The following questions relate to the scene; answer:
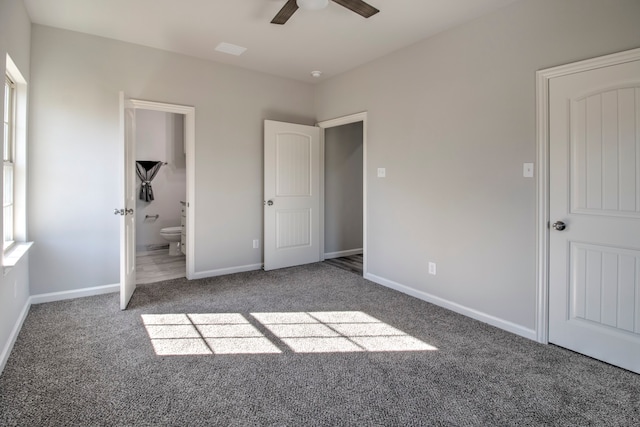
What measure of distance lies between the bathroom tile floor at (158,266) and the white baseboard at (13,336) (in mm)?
1110

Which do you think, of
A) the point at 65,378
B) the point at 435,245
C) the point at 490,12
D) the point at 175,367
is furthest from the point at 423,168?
the point at 65,378

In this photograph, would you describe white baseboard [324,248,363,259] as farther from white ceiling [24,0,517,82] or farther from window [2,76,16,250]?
window [2,76,16,250]

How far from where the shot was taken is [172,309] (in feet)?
10.5

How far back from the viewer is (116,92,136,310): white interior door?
3.13 metres

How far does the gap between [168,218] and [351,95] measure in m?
3.89

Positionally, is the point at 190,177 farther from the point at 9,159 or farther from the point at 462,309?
the point at 462,309

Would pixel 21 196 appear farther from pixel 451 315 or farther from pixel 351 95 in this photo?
pixel 451 315

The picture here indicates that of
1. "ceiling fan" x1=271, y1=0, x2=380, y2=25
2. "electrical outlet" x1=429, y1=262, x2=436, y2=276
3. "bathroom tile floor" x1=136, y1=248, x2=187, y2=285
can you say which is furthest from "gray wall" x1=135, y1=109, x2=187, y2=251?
"electrical outlet" x1=429, y1=262, x2=436, y2=276

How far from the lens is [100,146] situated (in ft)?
11.6

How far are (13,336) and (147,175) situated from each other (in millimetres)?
3834

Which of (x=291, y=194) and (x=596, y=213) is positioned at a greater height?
(x=291, y=194)

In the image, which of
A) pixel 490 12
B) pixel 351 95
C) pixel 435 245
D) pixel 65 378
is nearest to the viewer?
pixel 65 378

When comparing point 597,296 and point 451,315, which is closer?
point 597,296

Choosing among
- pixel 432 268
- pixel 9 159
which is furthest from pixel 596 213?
pixel 9 159
